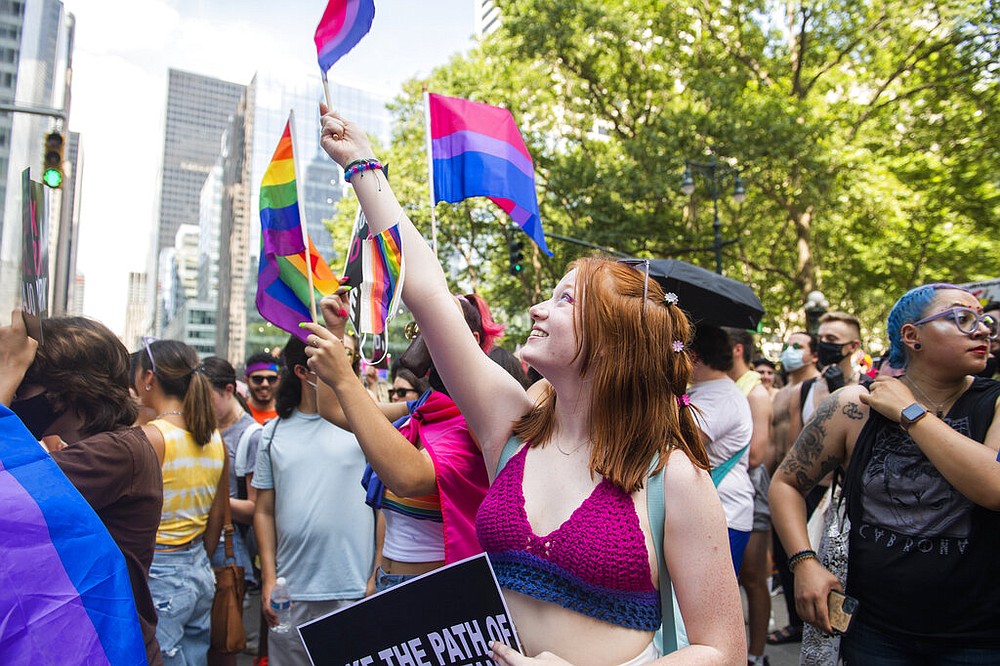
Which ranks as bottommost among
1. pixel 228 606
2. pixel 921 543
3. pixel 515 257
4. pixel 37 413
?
pixel 228 606

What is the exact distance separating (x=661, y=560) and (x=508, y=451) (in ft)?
1.65

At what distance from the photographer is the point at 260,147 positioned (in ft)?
268

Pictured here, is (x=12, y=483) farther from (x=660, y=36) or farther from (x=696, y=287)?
(x=660, y=36)

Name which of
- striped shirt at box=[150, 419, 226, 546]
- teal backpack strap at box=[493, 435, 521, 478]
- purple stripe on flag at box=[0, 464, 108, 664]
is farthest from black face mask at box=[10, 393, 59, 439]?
teal backpack strap at box=[493, 435, 521, 478]

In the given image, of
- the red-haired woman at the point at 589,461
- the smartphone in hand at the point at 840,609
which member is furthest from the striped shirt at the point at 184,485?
the smartphone in hand at the point at 840,609

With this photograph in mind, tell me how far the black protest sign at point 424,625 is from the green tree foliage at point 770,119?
16689 mm

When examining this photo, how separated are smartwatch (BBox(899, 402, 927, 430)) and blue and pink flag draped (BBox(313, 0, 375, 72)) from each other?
7.06 feet

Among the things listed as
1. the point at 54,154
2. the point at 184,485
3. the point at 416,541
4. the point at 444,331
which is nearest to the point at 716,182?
the point at 54,154

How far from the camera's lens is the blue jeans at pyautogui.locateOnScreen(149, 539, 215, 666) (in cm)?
344

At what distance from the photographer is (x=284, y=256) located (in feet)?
11.5

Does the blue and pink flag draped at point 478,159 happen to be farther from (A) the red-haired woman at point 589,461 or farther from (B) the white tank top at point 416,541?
(A) the red-haired woman at point 589,461

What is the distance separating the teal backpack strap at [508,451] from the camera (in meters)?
1.98

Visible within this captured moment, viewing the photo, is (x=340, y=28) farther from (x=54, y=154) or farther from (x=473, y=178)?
(x=54, y=154)

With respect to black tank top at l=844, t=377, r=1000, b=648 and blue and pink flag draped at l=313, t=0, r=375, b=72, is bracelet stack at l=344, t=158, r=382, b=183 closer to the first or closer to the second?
blue and pink flag draped at l=313, t=0, r=375, b=72
